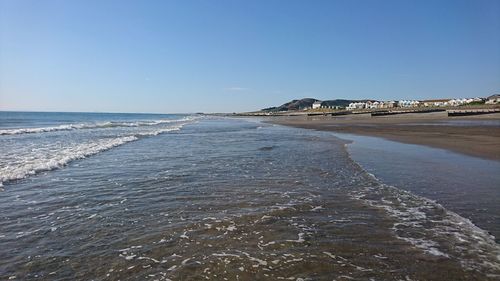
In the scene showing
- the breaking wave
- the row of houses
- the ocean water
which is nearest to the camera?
the ocean water

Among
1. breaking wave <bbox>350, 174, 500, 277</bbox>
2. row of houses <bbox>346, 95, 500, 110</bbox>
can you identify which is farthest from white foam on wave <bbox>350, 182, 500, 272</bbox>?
row of houses <bbox>346, 95, 500, 110</bbox>

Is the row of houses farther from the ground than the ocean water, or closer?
farther from the ground

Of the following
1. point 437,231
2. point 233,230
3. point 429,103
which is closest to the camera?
point 437,231

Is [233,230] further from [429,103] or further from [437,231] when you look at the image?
[429,103]

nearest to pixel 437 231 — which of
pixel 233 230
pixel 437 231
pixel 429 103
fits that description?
pixel 437 231

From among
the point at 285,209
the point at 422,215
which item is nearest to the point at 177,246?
the point at 285,209

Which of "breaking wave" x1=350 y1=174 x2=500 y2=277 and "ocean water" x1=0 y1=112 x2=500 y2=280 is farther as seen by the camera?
"breaking wave" x1=350 y1=174 x2=500 y2=277

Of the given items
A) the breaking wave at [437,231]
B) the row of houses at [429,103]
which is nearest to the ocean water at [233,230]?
the breaking wave at [437,231]

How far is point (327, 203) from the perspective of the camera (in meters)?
8.91

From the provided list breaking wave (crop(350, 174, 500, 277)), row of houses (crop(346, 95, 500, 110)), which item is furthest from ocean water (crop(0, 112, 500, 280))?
row of houses (crop(346, 95, 500, 110))

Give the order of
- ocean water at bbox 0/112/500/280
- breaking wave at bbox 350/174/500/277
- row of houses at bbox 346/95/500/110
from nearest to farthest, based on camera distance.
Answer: ocean water at bbox 0/112/500/280
breaking wave at bbox 350/174/500/277
row of houses at bbox 346/95/500/110

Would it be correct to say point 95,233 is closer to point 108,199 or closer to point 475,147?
point 108,199

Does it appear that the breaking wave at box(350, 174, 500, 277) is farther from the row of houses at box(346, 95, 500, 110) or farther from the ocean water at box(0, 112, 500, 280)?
the row of houses at box(346, 95, 500, 110)

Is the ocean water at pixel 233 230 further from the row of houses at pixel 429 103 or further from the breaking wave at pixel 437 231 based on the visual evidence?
the row of houses at pixel 429 103
